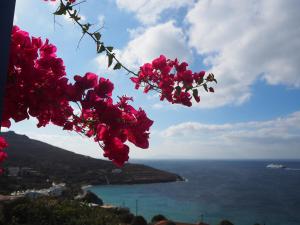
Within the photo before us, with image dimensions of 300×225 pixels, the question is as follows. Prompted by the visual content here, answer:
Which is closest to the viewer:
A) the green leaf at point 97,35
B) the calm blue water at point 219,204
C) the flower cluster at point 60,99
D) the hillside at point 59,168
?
the flower cluster at point 60,99

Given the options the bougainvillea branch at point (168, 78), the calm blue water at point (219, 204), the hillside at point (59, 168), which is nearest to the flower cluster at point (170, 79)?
the bougainvillea branch at point (168, 78)

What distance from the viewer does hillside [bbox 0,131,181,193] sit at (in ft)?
284

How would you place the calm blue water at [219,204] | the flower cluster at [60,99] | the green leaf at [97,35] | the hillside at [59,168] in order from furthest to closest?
1. the hillside at [59,168]
2. the calm blue water at [219,204]
3. the green leaf at [97,35]
4. the flower cluster at [60,99]

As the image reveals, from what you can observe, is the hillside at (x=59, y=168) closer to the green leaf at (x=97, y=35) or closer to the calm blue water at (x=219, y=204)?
the calm blue water at (x=219, y=204)

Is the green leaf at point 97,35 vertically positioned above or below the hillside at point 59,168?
below

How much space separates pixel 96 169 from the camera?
115000mm

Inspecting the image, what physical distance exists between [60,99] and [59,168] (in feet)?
341

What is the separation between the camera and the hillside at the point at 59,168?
86625 mm

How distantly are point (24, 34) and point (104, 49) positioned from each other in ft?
1.89

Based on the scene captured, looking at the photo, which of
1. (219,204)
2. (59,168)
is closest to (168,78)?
(219,204)

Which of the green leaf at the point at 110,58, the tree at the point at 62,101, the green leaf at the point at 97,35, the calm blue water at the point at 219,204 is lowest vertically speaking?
the calm blue water at the point at 219,204

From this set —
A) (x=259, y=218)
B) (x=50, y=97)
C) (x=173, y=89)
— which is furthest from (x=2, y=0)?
(x=259, y=218)

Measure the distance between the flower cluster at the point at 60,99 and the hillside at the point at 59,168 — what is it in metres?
76.8

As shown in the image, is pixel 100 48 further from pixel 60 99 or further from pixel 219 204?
pixel 219 204
